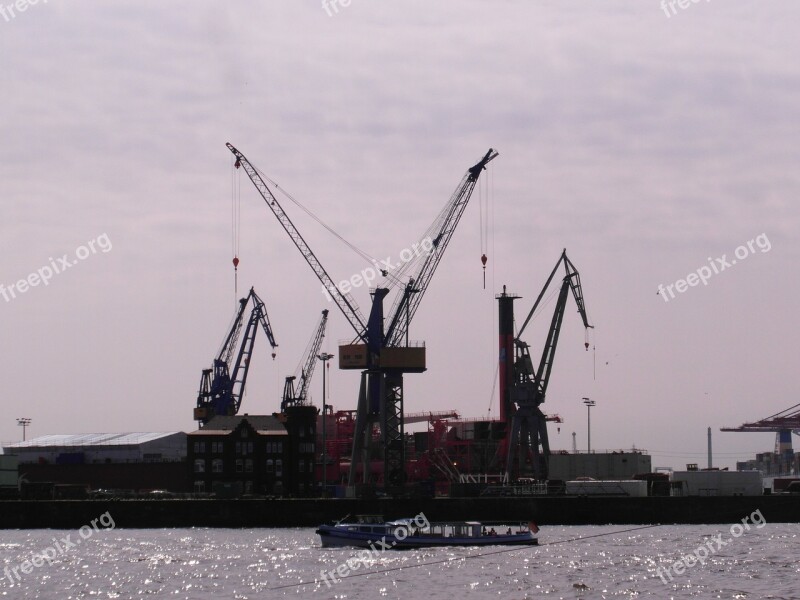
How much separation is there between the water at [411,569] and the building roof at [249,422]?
2319 inches

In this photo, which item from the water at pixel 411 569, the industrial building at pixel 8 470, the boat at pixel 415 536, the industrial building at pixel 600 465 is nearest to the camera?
the water at pixel 411 569

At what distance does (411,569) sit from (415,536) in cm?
1821

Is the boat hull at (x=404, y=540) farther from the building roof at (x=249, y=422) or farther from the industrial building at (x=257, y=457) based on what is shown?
the building roof at (x=249, y=422)

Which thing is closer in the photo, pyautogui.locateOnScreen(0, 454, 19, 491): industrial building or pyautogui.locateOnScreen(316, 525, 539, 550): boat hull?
pyautogui.locateOnScreen(316, 525, 539, 550): boat hull

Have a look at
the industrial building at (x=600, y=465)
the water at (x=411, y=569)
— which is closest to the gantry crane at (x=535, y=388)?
the industrial building at (x=600, y=465)

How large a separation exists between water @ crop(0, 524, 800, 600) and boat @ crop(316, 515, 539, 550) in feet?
7.54

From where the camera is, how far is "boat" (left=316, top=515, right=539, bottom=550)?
11394cm

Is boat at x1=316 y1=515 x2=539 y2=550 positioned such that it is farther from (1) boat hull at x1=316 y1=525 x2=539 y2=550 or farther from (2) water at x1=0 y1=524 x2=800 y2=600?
Answer: (2) water at x1=0 y1=524 x2=800 y2=600

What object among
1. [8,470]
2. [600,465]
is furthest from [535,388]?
[8,470]

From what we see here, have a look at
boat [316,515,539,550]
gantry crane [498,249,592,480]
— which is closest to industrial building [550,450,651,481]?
gantry crane [498,249,592,480]

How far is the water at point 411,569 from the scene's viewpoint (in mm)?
84062

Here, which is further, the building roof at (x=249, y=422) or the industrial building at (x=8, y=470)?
the industrial building at (x=8, y=470)

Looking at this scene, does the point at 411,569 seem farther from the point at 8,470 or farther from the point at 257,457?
the point at 8,470

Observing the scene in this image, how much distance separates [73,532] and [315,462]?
53.1 m
